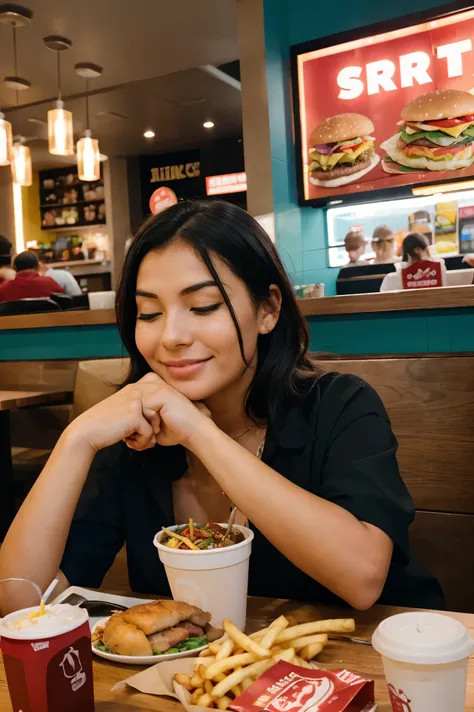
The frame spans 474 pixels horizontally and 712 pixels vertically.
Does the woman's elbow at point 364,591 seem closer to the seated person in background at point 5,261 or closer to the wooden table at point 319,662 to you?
the wooden table at point 319,662

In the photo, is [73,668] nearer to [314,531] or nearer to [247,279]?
[314,531]

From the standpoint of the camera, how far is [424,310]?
2.34 meters

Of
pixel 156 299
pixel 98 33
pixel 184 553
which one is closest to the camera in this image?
pixel 184 553

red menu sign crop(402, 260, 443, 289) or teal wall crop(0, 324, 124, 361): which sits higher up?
red menu sign crop(402, 260, 443, 289)

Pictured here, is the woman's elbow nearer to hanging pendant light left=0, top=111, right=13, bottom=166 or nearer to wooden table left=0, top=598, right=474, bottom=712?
wooden table left=0, top=598, right=474, bottom=712

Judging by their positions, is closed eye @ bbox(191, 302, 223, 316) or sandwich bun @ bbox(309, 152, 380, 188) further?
sandwich bun @ bbox(309, 152, 380, 188)

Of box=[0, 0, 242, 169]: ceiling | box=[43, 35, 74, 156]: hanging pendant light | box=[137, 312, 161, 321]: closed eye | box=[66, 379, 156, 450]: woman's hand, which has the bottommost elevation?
box=[66, 379, 156, 450]: woman's hand

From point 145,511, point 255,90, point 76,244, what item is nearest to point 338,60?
point 255,90

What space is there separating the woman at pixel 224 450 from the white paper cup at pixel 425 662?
360 mm

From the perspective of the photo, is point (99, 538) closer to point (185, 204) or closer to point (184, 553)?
point (184, 553)

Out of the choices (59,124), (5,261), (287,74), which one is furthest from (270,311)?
(5,261)

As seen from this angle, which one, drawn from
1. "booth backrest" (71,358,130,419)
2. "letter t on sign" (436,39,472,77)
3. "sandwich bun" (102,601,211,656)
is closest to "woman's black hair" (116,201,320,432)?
"sandwich bun" (102,601,211,656)

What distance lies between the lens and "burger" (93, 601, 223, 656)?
2.90 feet

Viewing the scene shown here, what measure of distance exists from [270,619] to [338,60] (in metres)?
4.20
